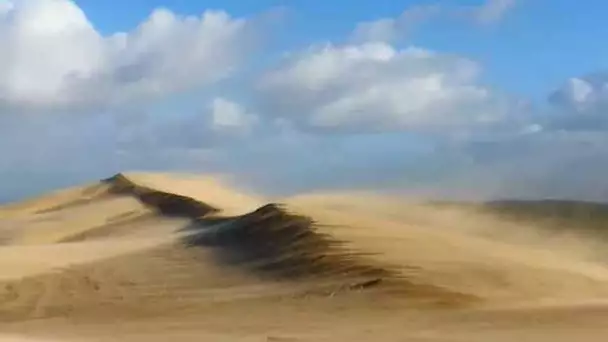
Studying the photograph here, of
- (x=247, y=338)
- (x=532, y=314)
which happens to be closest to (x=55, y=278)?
(x=247, y=338)

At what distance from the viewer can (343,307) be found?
15.2 metres

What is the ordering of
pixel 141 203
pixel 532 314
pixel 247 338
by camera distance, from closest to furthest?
pixel 247 338, pixel 532 314, pixel 141 203

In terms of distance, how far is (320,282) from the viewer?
17000mm

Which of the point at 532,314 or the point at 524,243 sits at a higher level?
the point at 524,243

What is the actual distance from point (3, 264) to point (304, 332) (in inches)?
447

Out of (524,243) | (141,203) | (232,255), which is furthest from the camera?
(141,203)

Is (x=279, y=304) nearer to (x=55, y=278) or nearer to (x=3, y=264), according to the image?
(x=55, y=278)

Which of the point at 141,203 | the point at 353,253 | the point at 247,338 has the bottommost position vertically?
the point at 247,338

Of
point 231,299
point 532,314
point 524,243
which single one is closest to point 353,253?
point 231,299

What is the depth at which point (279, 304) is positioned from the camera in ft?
51.5

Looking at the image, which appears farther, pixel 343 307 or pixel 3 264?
pixel 3 264

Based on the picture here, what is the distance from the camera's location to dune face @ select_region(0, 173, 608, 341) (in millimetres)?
13375

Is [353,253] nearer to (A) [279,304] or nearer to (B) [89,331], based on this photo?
(A) [279,304]

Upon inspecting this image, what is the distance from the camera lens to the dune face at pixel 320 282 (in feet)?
43.9
